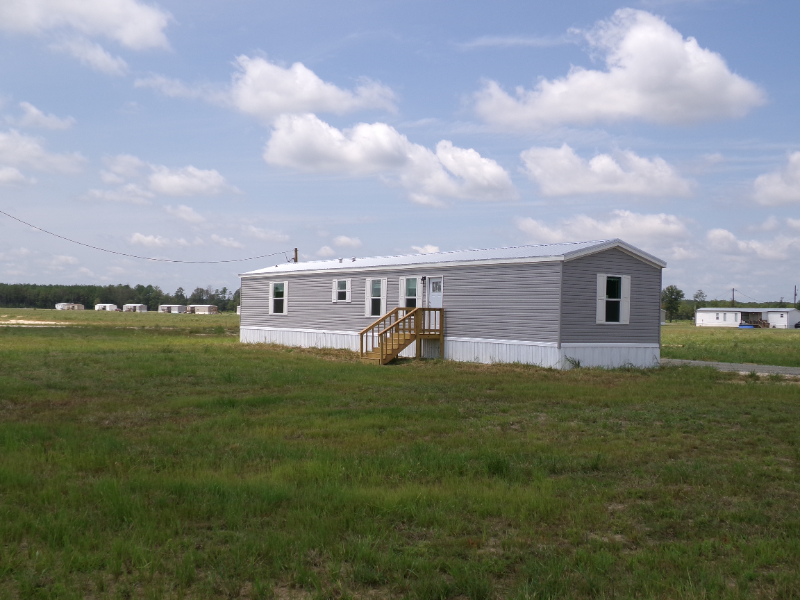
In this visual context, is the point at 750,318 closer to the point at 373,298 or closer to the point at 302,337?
the point at 302,337

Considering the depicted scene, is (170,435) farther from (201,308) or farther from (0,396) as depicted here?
(201,308)

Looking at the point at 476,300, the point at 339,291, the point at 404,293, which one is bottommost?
the point at 476,300

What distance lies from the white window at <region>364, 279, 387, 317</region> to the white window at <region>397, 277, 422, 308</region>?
1.07 m

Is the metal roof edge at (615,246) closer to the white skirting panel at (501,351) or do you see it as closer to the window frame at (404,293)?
the white skirting panel at (501,351)

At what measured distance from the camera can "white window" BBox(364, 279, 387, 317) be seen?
2500 centimetres

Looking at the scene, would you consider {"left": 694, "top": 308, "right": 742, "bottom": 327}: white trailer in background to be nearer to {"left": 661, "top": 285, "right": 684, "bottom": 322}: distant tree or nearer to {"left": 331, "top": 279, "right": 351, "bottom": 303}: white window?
{"left": 661, "top": 285, "right": 684, "bottom": 322}: distant tree

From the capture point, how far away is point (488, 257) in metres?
21.5

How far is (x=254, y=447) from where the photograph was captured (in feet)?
27.2

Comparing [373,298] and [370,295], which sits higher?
[370,295]

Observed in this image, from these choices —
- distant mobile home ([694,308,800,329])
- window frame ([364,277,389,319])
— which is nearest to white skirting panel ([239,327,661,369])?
window frame ([364,277,389,319])

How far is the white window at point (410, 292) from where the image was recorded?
2367 centimetres

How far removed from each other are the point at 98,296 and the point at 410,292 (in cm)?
14905

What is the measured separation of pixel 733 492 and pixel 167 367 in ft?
45.6

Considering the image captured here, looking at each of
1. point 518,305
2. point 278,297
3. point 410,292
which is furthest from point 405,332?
point 278,297
